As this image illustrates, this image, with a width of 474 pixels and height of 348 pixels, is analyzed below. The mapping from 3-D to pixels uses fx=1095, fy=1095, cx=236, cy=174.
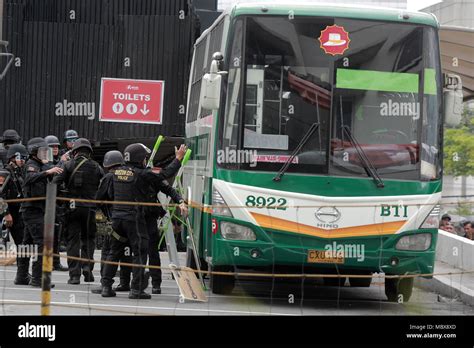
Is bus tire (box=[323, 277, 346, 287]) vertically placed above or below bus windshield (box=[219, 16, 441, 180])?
below

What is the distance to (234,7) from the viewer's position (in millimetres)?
12547

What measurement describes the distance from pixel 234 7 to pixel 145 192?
7.75 ft

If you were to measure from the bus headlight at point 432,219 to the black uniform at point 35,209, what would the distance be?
4.59m

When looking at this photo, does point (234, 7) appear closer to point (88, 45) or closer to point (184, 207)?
point (184, 207)

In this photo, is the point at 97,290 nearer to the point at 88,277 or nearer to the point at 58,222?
the point at 88,277

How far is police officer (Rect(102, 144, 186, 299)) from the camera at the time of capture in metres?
12.5

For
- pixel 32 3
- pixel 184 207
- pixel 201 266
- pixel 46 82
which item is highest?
pixel 32 3

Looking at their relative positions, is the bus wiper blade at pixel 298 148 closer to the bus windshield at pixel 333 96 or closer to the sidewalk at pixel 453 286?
the bus windshield at pixel 333 96

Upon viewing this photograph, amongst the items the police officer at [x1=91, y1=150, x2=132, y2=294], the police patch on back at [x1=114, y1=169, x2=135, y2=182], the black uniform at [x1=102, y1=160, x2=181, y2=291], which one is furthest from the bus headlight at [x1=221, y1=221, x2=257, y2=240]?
the police officer at [x1=91, y1=150, x2=132, y2=294]

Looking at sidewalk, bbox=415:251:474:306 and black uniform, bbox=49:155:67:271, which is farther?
black uniform, bbox=49:155:67:271

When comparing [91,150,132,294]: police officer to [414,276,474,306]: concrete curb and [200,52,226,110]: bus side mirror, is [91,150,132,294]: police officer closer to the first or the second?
[200,52,226,110]: bus side mirror

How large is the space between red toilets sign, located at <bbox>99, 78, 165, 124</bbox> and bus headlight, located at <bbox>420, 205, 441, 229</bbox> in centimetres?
1236

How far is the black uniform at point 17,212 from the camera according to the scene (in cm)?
1379
